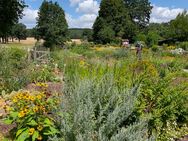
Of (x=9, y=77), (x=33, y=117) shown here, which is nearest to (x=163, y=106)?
(x=33, y=117)

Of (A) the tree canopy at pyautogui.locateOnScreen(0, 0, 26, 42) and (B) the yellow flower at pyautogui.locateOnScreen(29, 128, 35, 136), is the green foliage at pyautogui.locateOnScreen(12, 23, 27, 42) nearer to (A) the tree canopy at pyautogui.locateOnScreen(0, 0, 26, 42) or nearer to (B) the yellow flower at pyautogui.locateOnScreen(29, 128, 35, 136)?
(A) the tree canopy at pyautogui.locateOnScreen(0, 0, 26, 42)

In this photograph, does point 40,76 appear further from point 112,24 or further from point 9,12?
point 112,24

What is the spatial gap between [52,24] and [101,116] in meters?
44.4

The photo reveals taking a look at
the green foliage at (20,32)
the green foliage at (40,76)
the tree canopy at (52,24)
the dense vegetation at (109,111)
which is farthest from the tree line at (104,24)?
the green foliage at (20,32)

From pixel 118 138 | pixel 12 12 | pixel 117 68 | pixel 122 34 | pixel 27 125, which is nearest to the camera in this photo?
pixel 118 138

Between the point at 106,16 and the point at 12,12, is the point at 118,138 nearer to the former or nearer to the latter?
the point at 12,12

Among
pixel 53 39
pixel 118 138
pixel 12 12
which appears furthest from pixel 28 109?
pixel 53 39

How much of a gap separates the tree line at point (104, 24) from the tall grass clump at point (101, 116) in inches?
938

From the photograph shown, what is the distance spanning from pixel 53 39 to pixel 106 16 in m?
26.3

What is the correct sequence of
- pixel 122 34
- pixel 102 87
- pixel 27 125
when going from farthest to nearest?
pixel 122 34 < pixel 102 87 < pixel 27 125

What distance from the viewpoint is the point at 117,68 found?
715cm

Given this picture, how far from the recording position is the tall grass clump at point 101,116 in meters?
4.39

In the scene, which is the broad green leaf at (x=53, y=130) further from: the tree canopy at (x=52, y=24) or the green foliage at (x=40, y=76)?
the tree canopy at (x=52, y=24)

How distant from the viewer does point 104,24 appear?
67188mm
